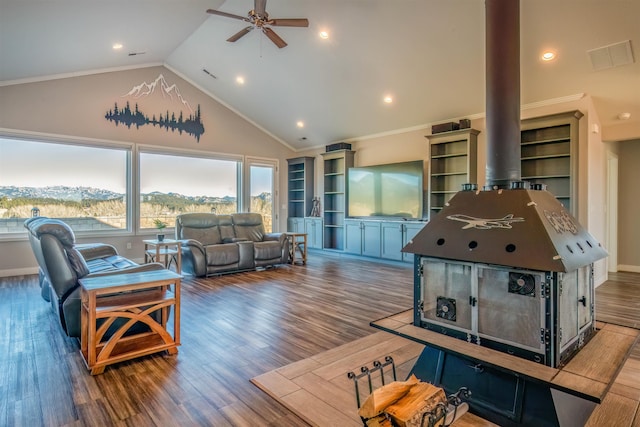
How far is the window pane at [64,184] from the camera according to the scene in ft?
18.6

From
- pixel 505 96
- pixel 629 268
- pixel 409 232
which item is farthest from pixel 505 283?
pixel 629 268

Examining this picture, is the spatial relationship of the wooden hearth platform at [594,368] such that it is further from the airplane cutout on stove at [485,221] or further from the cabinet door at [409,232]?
the cabinet door at [409,232]

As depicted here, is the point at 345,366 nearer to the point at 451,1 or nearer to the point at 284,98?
the point at 451,1

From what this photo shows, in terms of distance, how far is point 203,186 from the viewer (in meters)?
7.86

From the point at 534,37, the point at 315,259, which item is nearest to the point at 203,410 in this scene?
the point at 534,37

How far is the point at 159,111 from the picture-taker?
7078mm

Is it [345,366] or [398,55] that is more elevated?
[398,55]

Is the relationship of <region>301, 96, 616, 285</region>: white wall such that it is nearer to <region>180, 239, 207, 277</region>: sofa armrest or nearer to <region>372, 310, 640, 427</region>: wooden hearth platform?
<region>372, 310, 640, 427</region>: wooden hearth platform

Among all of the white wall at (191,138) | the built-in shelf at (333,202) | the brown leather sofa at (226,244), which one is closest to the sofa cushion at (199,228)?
the brown leather sofa at (226,244)

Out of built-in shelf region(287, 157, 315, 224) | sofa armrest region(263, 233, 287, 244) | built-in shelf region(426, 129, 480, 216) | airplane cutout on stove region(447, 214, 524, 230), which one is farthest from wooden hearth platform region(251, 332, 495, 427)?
built-in shelf region(287, 157, 315, 224)

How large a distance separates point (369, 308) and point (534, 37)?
3623mm

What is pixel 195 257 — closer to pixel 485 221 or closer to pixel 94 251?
pixel 94 251

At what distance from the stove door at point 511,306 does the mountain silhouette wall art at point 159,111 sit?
6.83m

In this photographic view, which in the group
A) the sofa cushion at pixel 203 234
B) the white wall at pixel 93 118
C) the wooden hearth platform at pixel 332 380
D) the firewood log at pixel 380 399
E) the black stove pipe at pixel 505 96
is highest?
the white wall at pixel 93 118
